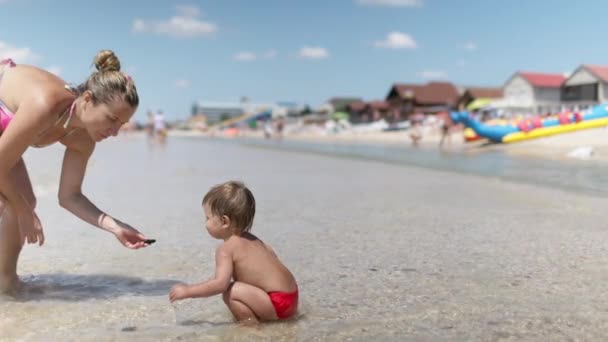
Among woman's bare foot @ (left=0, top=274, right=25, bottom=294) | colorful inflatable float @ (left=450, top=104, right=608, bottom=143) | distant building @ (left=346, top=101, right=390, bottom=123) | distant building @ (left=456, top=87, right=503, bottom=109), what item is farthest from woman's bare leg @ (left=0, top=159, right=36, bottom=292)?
distant building @ (left=346, top=101, right=390, bottom=123)

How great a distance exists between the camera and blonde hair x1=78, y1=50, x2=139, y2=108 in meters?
2.61

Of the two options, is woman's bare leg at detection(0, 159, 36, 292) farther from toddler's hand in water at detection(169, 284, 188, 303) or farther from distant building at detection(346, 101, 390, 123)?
distant building at detection(346, 101, 390, 123)

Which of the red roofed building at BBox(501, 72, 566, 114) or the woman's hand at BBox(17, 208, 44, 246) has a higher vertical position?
the red roofed building at BBox(501, 72, 566, 114)

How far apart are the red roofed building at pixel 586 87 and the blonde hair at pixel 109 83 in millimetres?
44231

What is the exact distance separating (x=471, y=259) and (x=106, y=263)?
2.29 metres

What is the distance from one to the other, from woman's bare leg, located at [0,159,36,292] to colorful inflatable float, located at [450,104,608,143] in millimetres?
21379

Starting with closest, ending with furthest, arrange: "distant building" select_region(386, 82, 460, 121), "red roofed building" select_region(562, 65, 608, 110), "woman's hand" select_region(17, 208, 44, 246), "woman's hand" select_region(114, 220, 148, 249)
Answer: "woman's hand" select_region(17, 208, 44, 246), "woman's hand" select_region(114, 220, 148, 249), "red roofed building" select_region(562, 65, 608, 110), "distant building" select_region(386, 82, 460, 121)

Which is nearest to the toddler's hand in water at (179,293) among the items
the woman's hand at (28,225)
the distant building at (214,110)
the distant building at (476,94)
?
the woman's hand at (28,225)

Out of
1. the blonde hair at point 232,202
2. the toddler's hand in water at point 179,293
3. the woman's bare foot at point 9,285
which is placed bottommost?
the woman's bare foot at point 9,285

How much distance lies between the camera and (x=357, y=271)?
10.9 feet

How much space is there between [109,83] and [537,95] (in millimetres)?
51116

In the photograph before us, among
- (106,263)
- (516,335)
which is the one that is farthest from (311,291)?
(106,263)

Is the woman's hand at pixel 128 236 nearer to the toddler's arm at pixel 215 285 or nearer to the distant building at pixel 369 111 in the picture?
the toddler's arm at pixel 215 285

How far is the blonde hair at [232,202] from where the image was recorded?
8.00 ft
